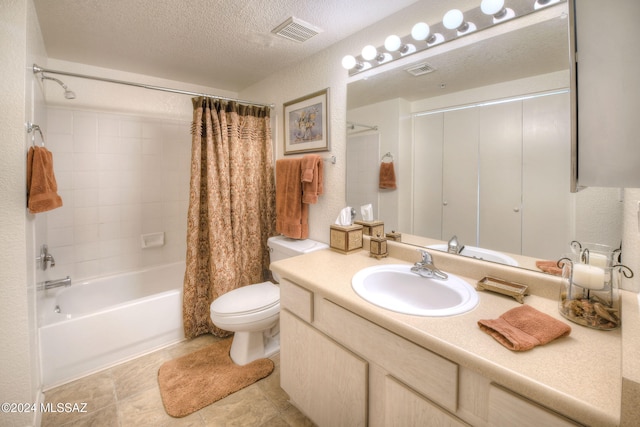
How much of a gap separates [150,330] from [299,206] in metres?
1.39

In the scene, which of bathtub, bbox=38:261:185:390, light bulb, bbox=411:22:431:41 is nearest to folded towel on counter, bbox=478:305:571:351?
light bulb, bbox=411:22:431:41

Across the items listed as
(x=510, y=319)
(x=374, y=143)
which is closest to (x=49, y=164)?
(x=374, y=143)

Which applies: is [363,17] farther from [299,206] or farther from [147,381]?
[147,381]

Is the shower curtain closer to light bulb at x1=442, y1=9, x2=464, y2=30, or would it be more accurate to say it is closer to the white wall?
the white wall

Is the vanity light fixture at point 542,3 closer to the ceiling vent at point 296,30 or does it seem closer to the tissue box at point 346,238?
the ceiling vent at point 296,30

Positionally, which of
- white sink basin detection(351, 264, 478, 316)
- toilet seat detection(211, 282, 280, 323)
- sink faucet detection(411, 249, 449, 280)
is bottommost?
toilet seat detection(211, 282, 280, 323)

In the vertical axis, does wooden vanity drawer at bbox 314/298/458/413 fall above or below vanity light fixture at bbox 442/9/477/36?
below

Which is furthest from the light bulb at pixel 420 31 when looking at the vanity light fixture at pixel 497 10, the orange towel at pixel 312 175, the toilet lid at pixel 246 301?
the toilet lid at pixel 246 301

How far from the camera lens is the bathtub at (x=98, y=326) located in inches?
66.1

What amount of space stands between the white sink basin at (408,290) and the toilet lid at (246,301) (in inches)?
31.4

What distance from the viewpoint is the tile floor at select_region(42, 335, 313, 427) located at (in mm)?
1445

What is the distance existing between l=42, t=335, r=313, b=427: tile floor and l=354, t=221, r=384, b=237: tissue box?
1.07 m

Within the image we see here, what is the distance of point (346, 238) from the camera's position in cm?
164

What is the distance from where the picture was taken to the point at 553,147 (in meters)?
1.06
